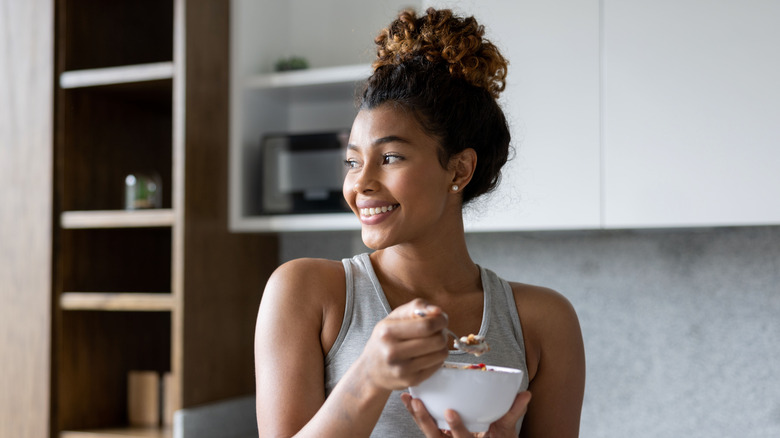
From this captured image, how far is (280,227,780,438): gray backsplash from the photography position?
195cm

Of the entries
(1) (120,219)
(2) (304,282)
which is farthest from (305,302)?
(1) (120,219)

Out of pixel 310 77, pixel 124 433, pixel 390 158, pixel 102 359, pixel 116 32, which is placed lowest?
pixel 124 433

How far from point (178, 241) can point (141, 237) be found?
18.1 inches

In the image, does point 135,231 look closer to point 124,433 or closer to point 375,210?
point 124,433

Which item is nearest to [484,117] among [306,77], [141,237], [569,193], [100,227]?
[569,193]

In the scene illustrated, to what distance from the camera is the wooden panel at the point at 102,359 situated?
6.96ft

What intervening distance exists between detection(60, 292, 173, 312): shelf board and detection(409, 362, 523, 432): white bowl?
1271mm

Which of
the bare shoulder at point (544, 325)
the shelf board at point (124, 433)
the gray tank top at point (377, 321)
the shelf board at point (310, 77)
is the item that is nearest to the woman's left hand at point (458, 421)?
the gray tank top at point (377, 321)

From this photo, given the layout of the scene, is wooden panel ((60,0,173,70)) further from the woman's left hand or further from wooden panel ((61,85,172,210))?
the woman's left hand

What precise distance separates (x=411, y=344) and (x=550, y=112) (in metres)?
1.07

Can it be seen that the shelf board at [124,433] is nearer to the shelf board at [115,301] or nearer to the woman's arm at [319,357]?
the shelf board at [115,301]

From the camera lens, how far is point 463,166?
1.19m

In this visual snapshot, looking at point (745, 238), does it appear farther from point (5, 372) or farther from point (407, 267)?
point (5, 372)

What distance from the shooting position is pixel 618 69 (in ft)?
5.69
